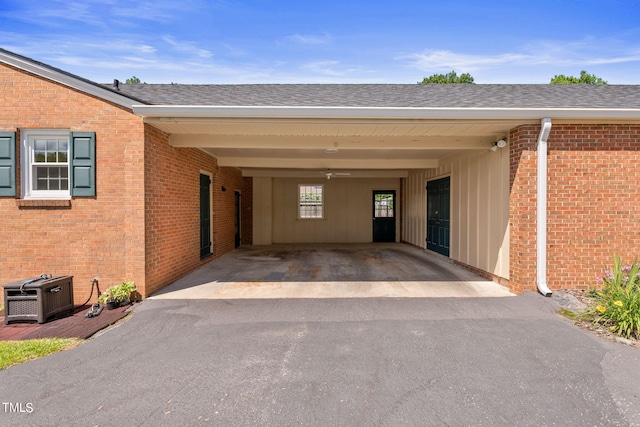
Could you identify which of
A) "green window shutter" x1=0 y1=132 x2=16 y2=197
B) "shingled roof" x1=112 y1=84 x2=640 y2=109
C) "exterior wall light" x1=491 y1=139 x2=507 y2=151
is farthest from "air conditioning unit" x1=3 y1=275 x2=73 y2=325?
"exterior wall light" x1=491 y1=139 x2=507 y2=151

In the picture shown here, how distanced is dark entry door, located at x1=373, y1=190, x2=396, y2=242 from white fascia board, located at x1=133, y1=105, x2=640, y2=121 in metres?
8.89

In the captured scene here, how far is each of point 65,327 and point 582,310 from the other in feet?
24.3

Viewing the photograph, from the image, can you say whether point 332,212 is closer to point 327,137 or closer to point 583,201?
point 327,137

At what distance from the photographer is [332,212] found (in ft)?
44.7

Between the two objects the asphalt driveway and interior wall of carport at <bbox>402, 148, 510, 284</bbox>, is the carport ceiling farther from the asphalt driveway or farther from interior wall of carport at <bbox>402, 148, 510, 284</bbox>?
the asphalt driveway

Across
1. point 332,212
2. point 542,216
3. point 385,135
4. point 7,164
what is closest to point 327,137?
point 385,135

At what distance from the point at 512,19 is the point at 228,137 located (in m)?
8.63

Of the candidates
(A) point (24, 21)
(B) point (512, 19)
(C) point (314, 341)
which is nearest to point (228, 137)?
(C) point (314, 341)

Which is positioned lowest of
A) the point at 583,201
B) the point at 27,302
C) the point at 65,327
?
the point at 65,327

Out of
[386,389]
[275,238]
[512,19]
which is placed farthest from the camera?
[275,238]

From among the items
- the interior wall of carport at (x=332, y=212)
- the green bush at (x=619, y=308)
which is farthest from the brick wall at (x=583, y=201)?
the interior wall of carport at (x=332, y=212)

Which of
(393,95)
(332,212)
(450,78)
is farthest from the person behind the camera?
(450,78)

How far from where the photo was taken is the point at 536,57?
11.7 meters

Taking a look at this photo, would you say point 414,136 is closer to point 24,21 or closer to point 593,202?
point 593,202
